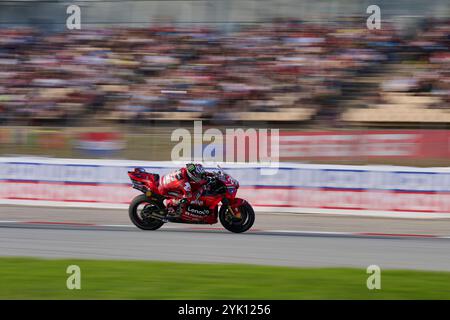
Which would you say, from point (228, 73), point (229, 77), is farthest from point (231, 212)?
point (228, 73)

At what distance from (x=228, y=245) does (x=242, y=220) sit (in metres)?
1.01

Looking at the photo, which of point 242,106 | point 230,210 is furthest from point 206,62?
point 230,210

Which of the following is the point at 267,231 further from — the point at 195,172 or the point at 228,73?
the point at 228,73

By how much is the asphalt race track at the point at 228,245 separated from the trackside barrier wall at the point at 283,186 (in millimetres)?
1218

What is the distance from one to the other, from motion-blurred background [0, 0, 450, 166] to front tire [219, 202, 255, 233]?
3.53m

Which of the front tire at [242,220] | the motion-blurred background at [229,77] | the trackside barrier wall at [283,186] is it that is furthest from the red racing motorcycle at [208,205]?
the motion-blurred background at [229,77]

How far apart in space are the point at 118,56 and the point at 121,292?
11.7m

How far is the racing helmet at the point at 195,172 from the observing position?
11.0 m

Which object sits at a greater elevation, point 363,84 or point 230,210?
point 363,84

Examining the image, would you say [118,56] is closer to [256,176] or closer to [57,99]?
[57,99]

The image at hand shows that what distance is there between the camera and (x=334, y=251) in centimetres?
986

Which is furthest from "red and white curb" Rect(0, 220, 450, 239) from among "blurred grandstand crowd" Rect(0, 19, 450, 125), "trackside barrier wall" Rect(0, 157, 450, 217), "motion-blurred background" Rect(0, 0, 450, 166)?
"blurred grandstand crowd" Rect(0, 19, 450, 125)

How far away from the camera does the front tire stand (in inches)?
433

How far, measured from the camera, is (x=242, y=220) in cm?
1109
